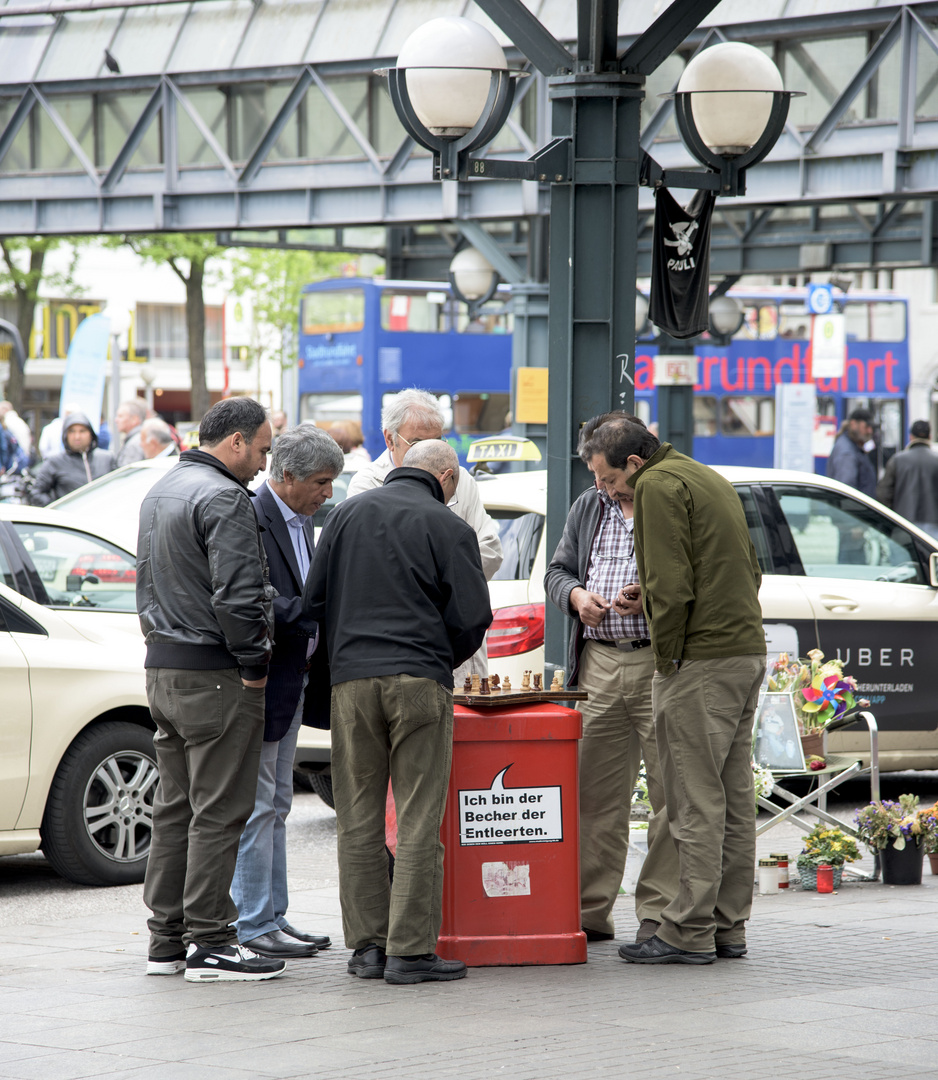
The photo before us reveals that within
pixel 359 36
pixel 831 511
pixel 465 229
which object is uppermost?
pixel 359 36

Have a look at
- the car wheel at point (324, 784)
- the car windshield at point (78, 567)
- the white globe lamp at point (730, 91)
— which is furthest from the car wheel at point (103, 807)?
the white globe lamp at point (730, 91)

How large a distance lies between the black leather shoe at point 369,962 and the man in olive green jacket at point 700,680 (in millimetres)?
944

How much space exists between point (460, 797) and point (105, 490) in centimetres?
639

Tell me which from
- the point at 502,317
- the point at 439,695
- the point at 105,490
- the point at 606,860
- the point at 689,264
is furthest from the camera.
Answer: the point at 502,317

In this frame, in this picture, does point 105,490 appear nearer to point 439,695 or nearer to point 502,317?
point 439,695

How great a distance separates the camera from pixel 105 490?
12.0 m

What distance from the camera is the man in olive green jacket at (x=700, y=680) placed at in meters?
6.15

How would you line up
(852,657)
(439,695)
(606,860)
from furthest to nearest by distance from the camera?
1. (852,657)
2. (606,860)
3. (439,695)

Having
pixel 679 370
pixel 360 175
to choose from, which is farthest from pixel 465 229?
pixel 679 370

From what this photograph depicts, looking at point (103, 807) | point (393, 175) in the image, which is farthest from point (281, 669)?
point (393, 175)

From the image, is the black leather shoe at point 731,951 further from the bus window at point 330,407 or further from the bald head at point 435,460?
the bus window at point 330,407

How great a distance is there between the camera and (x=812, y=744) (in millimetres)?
8391

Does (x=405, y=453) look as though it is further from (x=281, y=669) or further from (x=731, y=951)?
(x=731, y=951)

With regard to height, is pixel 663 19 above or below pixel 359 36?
below
